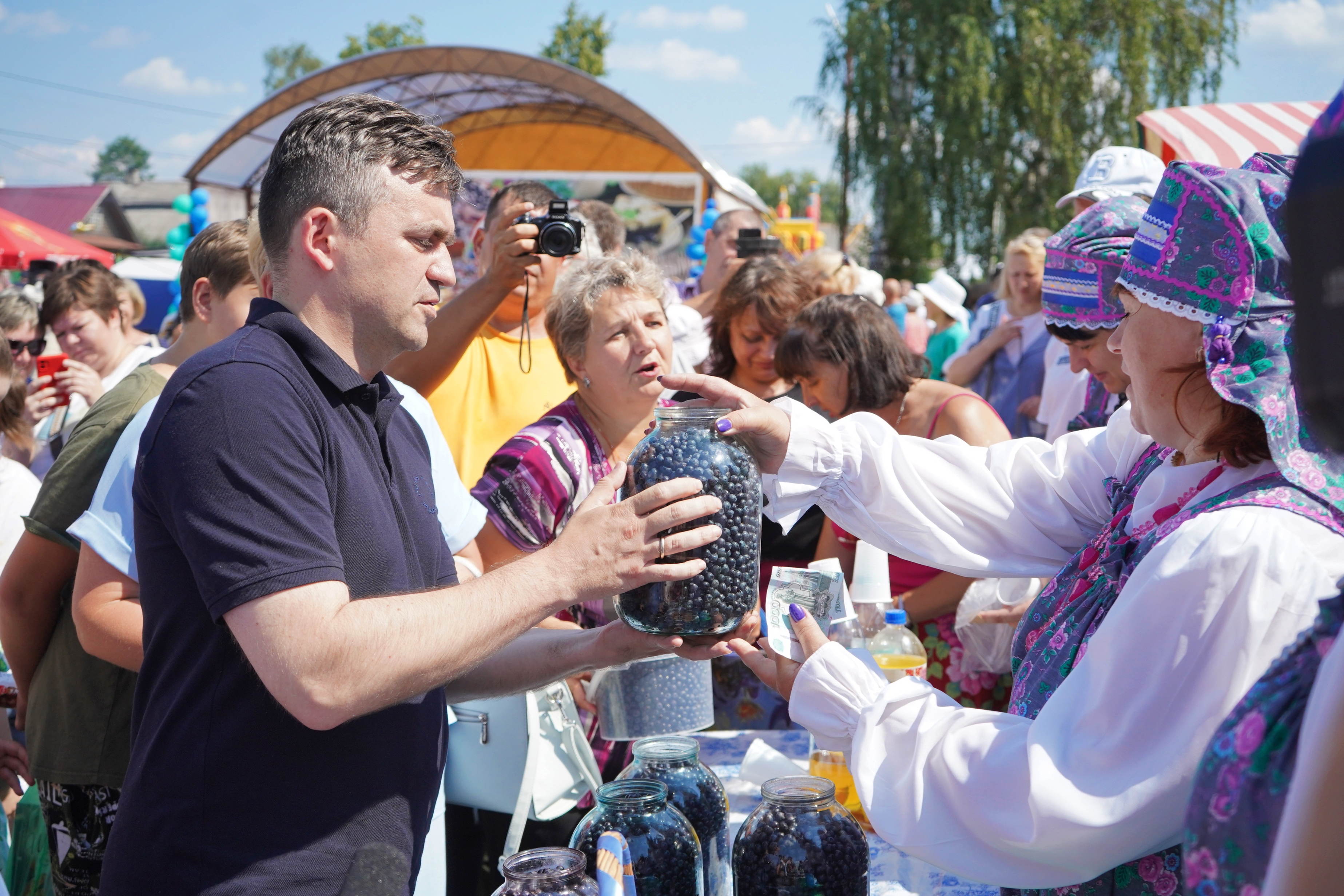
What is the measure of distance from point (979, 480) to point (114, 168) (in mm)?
110911

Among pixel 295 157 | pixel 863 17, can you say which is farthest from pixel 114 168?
pixel 295 157

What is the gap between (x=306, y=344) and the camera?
1.34 m

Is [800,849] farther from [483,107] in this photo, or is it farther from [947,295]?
[483,107]

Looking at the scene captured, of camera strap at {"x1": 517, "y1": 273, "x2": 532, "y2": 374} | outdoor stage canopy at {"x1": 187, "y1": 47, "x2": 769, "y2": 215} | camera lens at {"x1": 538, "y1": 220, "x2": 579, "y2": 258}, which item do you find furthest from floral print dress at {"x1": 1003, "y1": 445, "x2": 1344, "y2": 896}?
outdoor stage canopy at {"x1": 187, "y1": 47, "x2": 769, "y2": 215}

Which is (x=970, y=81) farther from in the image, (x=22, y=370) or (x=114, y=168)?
(x=114, y=168)

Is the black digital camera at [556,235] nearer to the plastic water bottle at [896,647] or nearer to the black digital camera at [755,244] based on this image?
the plastic water bottle at [896,647]

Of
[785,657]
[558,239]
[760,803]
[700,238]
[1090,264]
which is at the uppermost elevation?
[700,238]

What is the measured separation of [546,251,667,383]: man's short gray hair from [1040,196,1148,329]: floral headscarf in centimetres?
97

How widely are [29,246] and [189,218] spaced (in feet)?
8.88

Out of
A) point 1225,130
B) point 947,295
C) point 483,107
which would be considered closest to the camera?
point 1225,130

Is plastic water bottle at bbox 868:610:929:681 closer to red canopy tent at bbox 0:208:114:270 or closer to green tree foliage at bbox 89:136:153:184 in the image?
red canopy tent at bbox 0:208:114:270

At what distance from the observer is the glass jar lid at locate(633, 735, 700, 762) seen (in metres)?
1.57

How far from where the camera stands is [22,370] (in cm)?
423

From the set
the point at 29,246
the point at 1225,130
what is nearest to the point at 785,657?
the point at 1225,130
